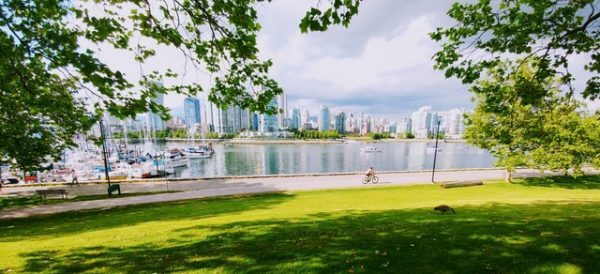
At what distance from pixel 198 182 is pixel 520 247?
23.7 m

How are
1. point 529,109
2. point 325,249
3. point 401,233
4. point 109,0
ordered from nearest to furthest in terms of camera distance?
point 109,0 → point 325,249 → point 401,233 → point 529,109

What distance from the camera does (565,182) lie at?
70.2ft

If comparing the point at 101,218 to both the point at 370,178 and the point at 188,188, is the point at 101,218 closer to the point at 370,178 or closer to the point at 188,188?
the point at 188,188

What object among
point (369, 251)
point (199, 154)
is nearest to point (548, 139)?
point (369, 251)

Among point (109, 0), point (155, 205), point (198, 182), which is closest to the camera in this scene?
point (109, 0)

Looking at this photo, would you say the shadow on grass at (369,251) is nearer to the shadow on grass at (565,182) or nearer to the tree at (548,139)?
the tree at (548,139)

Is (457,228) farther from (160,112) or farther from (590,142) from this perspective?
(590,142)

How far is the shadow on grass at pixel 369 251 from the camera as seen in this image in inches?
163

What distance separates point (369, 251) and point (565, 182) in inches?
1068

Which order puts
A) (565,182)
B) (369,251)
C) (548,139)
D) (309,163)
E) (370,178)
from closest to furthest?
1. (369,251)
2. (548,139)
3. (565,182)
4. (370,178)
5. (309,163)

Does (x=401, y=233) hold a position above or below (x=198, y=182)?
above

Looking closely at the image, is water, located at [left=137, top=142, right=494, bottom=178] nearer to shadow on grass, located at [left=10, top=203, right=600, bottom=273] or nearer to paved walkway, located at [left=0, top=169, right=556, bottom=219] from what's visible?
paved walkway, located at [left=0, top=169, right=556, bottom=219]

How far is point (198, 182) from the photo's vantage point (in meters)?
23.8

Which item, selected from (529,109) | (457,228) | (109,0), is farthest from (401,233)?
(529,109)
